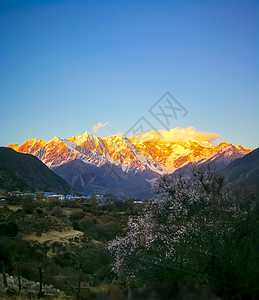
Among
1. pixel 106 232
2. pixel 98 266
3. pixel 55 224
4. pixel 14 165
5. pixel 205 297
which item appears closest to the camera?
pixel 205 297

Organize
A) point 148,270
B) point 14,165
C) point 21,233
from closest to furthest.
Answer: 1. point 148,270
2. point 21,233
3. point 14,165

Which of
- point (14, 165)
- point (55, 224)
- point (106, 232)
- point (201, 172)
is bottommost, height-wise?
point (106, 232)

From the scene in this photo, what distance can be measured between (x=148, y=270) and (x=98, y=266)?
19.3 meters

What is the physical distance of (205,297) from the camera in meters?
1.90

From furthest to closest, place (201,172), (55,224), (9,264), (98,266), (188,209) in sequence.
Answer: (55,224)
(201,172)
(188,209)
(98,266)
(9,264)

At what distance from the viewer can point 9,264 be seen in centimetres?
1725

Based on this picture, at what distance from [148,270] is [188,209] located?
70.2 feet

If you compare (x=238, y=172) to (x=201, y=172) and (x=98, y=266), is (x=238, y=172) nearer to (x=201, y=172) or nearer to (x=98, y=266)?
(x=201, y=172)

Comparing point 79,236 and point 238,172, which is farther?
point 238,172

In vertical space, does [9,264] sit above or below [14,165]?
below

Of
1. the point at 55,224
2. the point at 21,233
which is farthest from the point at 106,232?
the point at 21,233

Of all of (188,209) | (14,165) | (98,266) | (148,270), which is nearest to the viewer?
(148,270)

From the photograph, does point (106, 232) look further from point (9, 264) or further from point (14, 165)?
point (14, 165)

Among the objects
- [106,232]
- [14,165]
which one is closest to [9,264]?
[106,232]
